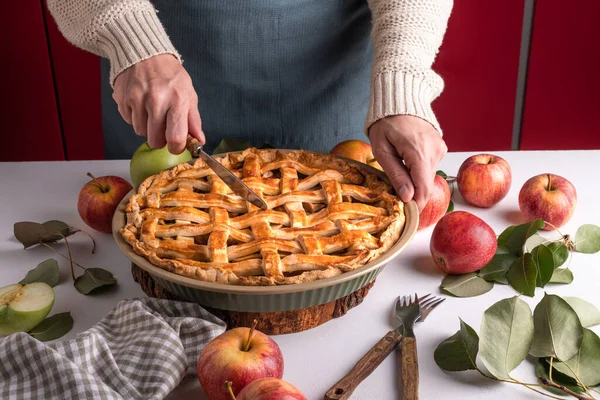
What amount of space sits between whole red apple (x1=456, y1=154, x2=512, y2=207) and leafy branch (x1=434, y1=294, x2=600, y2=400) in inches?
16.8

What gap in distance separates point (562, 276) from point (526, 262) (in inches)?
2.8

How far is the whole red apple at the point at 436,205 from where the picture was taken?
4.05 feet

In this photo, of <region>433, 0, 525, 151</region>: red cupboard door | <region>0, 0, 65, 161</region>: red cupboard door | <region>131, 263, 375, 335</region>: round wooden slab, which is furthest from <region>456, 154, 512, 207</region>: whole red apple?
<region>0, 0, 65, 161</region>: red cupboard door

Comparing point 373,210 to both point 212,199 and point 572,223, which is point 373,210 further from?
point 572,223

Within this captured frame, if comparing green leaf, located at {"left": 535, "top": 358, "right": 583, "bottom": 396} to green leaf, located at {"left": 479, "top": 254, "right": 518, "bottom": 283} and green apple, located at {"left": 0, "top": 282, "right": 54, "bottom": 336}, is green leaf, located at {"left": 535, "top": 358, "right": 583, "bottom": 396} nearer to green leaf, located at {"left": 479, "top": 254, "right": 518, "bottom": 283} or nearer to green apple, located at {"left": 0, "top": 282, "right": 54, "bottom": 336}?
green leaf, located at {"left": 479, "top": 254, "right": 518, "bottom": 283}

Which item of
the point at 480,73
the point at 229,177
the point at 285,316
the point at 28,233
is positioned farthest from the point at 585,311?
the point at 480,73

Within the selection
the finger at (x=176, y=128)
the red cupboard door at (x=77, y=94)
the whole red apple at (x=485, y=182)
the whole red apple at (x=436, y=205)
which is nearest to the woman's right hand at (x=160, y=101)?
the finger at (x=176, y=128)

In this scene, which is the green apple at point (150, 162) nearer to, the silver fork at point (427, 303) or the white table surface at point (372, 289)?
the white table surface at point (372, 289)

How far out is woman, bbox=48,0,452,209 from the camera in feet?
3.65

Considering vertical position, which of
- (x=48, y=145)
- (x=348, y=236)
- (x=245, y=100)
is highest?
(x=245, y=100)

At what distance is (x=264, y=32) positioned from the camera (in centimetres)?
144

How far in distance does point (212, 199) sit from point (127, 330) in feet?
0.93

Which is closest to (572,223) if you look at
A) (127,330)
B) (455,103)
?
(127,330)

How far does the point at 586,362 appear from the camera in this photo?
87 centimetres
